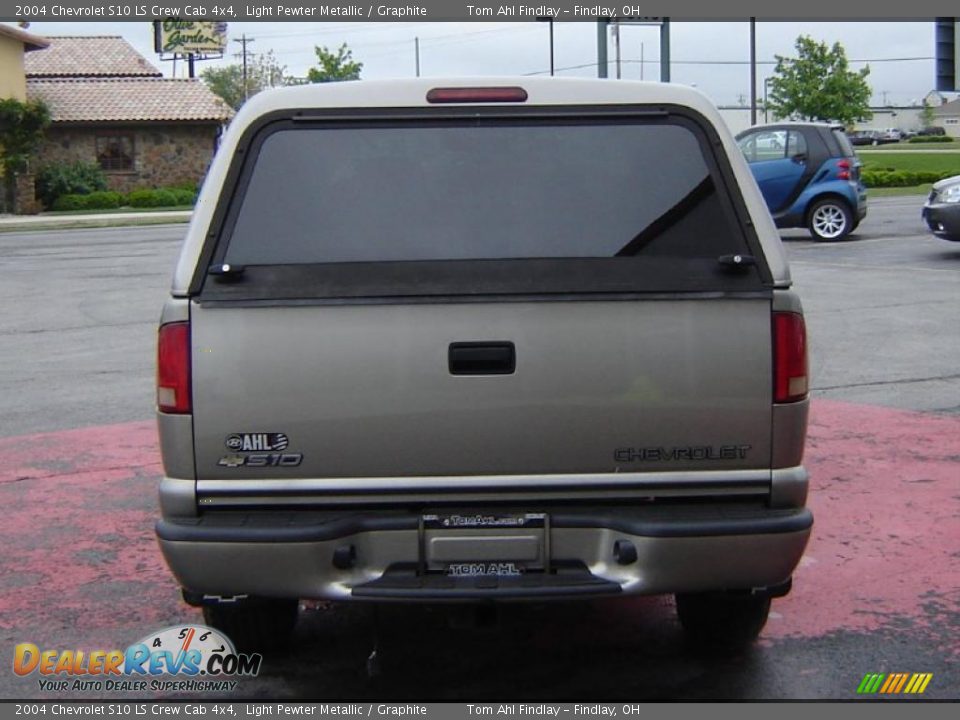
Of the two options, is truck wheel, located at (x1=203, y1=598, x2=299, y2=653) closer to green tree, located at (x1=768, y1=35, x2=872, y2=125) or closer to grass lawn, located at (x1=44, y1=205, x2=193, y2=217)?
grass lawn, located at (x1=44, y1=205, x2=193, y2=217)

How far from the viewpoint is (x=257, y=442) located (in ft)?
13.7

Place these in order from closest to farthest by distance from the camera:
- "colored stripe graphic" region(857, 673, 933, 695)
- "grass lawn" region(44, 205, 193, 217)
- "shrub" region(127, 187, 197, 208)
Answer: "colored stripe graphic" region(857, 673, 933, 695)
"grass lawn" region(44, 205, 193, 217)
"shrub" region(127, 187, 197, 208)

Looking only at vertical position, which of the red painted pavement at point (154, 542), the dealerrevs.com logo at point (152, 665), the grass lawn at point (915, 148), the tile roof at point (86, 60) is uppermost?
the tile roof at point (86, 60)

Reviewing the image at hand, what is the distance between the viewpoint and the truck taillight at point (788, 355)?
425 centimetres

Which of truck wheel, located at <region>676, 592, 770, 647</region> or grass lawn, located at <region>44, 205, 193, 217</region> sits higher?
truck wheel, located at <region>676, 592, 770, 647</region>

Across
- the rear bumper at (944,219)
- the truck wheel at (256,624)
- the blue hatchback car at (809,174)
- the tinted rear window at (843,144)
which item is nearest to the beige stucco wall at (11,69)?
the blue hatchback car at (809,174)

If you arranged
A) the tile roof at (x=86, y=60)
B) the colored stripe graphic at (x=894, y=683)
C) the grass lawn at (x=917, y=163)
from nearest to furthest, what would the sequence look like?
the colored stripe graphic at (x=894, y=683)
the grass lawn at (x=917, y=163)
the tile roof at (x=86, y=60)

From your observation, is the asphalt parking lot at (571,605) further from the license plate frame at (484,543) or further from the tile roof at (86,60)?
the tile roof at (86,60)

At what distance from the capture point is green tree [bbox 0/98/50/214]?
44.3m

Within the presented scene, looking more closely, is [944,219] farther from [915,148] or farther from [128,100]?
[915,148]

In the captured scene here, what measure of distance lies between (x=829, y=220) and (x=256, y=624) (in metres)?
19.2

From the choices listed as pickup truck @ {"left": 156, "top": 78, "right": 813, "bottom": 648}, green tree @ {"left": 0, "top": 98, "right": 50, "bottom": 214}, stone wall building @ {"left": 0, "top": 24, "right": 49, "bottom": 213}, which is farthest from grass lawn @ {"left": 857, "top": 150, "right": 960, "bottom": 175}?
pickup truck @ {"left": 156, "top": 78, "right": 813, "bottom": 648}

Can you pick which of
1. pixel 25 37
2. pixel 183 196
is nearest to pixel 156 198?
pixel 183 196

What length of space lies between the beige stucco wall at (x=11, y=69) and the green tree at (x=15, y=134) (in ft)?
3.50
